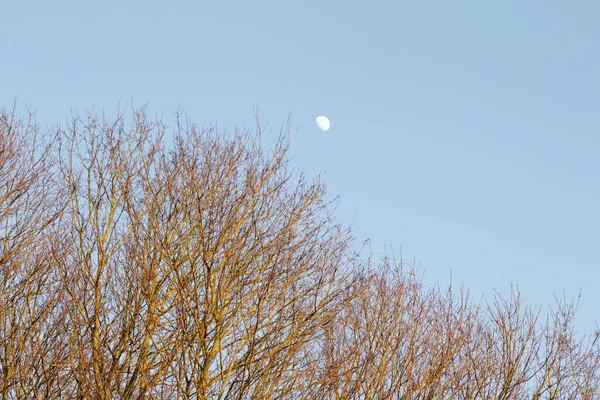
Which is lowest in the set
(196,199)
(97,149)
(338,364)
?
(338,364)

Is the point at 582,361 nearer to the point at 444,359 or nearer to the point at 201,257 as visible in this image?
the point at 444,359

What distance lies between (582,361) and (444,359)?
9.80 ft

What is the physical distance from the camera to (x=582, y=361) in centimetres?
1297

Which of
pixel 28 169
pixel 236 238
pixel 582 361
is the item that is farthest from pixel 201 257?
pixel 582 361

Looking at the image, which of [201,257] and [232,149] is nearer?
[201,257]

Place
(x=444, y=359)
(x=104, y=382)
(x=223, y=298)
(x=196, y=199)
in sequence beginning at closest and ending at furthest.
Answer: (x=104, y=382) → (x=223, y=298) → (x=196, y=199) → (x=444, y=359)

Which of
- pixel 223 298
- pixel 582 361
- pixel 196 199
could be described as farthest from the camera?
pixel 582 361

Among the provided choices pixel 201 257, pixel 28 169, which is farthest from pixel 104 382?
pixel 28 169

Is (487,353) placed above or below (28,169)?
below

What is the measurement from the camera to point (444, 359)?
11.9 m

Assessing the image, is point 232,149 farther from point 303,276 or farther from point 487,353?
point 487,353

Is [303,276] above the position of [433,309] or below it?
below

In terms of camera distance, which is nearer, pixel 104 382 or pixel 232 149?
Result: pixel 104 382

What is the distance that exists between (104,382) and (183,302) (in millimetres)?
1232
